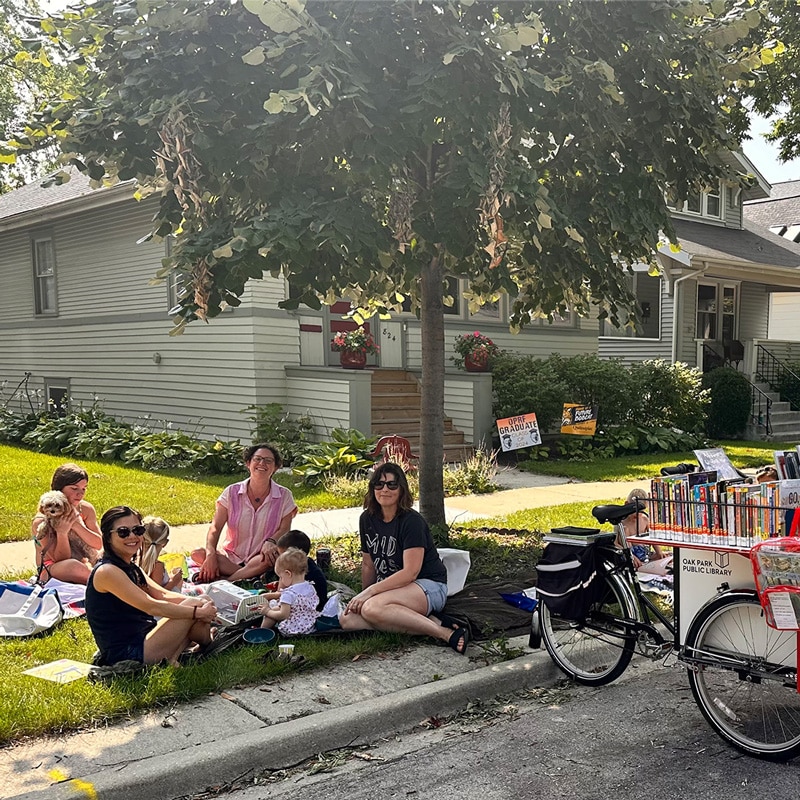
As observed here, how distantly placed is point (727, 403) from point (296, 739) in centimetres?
1584

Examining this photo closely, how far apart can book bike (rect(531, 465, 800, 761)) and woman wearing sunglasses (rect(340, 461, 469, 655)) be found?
0.96 meters

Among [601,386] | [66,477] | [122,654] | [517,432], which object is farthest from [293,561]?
[601,386]

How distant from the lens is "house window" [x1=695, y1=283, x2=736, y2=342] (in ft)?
72.1

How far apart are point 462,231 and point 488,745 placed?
3428 mm

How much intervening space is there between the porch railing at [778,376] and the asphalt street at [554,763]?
18.0 metres

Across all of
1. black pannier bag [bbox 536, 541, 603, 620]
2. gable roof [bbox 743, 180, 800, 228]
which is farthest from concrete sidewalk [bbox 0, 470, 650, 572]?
gable roof [bbox 743, 180, 800, 228]

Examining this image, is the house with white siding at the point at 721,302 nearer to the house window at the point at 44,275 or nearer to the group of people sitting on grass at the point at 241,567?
the house window at the point at 44,275

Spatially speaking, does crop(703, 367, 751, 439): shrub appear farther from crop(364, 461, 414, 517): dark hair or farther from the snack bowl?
the snack bowl

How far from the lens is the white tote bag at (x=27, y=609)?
537 cm

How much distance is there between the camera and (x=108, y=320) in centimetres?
1688

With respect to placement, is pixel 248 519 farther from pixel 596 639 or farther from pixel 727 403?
pixel 727 403

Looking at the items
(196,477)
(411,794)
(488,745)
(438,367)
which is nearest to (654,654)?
(488,745)

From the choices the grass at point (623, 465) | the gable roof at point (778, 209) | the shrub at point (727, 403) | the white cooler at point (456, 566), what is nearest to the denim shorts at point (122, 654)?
the white cooler at point (456, 566)

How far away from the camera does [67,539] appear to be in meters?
6.19
